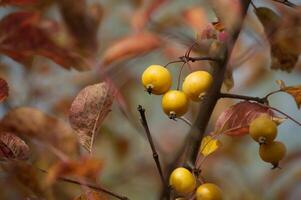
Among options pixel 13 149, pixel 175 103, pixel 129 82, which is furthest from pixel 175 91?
pixel 129 82

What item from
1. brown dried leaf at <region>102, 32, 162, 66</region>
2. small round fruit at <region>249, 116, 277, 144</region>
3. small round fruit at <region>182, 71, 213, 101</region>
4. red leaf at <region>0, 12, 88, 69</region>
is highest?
brown dried leaf at <region>102, 32, 162, 66</region>

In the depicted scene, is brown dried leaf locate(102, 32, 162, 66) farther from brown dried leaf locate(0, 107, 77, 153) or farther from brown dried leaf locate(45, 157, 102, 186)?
brown dried leaf locate(45, 157, 102, 186)

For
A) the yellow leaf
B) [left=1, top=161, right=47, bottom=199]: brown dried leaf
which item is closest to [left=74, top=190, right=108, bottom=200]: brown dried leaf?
[left=1, top=161, right=47, bottom=199]: brown dried leaf

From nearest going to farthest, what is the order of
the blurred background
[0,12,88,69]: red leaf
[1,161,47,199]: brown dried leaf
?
[1,161,47,199]: brown dried leaf
[0,12,88,69]: red leaf
the blurred background

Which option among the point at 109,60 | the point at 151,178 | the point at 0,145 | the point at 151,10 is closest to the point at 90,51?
the point at 109,60

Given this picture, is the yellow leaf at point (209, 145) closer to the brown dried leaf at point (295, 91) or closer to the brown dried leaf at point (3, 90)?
the brown dried leaf at point (295, 91)

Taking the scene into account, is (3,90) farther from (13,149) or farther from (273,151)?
(273,151)
